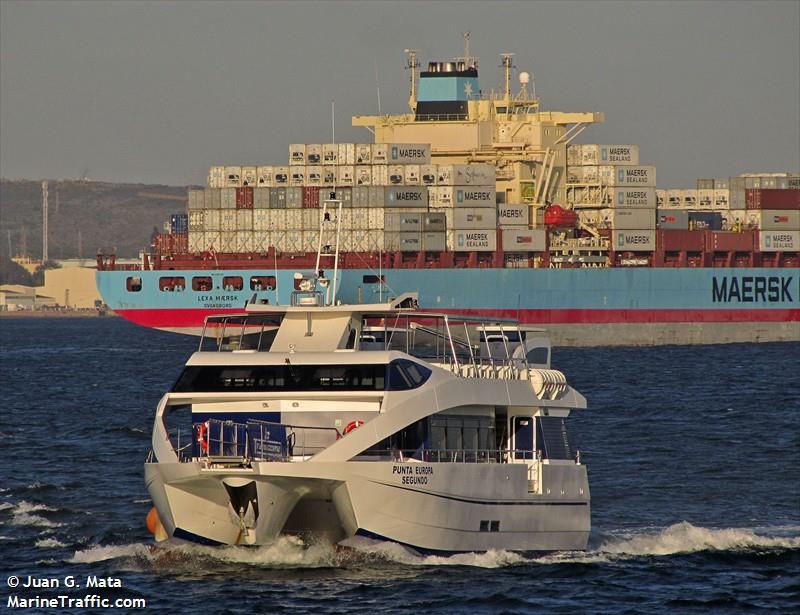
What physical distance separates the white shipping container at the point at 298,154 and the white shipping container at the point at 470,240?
→ 10.6 m

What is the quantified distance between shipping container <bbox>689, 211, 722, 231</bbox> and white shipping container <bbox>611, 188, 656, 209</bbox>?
5.63 metres

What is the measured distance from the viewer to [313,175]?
323 feet

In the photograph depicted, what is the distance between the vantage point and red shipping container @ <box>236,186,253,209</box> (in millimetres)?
98625

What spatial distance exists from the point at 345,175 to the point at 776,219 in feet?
101

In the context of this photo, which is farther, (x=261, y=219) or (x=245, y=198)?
(x=245, y=198)

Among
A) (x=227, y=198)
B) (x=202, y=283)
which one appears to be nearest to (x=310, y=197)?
(x=227, y=198)

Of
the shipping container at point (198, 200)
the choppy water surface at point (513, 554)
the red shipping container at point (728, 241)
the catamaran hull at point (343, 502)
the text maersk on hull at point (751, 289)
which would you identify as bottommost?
the choppy water surface at point (513, 554)

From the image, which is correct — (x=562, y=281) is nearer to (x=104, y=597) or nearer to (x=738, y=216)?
(x=738, y=216)

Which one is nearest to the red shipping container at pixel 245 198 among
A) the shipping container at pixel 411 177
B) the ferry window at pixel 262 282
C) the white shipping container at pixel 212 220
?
the white shipping container at pixel 212 220

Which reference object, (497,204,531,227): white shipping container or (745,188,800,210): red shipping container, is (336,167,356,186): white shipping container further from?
(745,188,800,210): red shipping container

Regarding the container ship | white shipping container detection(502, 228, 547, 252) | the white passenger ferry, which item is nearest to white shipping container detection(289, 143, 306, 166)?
the container ship

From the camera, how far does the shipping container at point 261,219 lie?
97.9 m

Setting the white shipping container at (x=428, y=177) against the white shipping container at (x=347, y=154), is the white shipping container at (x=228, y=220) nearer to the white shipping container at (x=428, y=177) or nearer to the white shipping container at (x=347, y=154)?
the white shipping container at (x=347, y=154)

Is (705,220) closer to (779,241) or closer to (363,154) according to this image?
(779,241)
